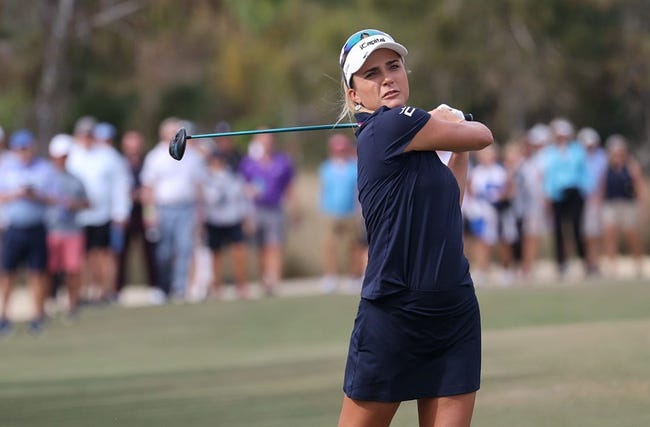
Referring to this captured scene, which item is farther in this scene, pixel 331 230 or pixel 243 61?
pixel 243 61

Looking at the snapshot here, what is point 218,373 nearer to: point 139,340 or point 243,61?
point 139,340

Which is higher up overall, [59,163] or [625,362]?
[59,163]

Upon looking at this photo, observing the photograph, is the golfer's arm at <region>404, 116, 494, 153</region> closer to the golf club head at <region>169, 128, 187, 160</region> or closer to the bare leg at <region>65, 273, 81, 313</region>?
the golf club head at <region>169, 128, 187, 160</region>

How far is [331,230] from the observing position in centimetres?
2230

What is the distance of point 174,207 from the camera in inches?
789

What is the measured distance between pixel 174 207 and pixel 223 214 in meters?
1.00

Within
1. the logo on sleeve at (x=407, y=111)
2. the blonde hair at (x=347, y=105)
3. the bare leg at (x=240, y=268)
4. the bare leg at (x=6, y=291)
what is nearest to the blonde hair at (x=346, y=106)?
the blonde hair at (x=347, y=105)

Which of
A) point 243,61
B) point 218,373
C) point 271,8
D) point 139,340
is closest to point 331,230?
point 139,340

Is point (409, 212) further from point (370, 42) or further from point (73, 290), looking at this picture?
point (73, 290)

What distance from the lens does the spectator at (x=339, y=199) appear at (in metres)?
21.8

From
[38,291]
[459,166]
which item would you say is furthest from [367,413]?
[38,291]

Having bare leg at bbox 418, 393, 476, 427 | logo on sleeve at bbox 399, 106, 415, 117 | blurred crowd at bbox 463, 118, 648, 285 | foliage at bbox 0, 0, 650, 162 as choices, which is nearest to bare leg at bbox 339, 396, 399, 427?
bare leg at bbox 418, 393, 476, 427

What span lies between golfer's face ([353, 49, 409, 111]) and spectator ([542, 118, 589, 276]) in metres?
16.6

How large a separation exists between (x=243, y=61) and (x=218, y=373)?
31.2m
